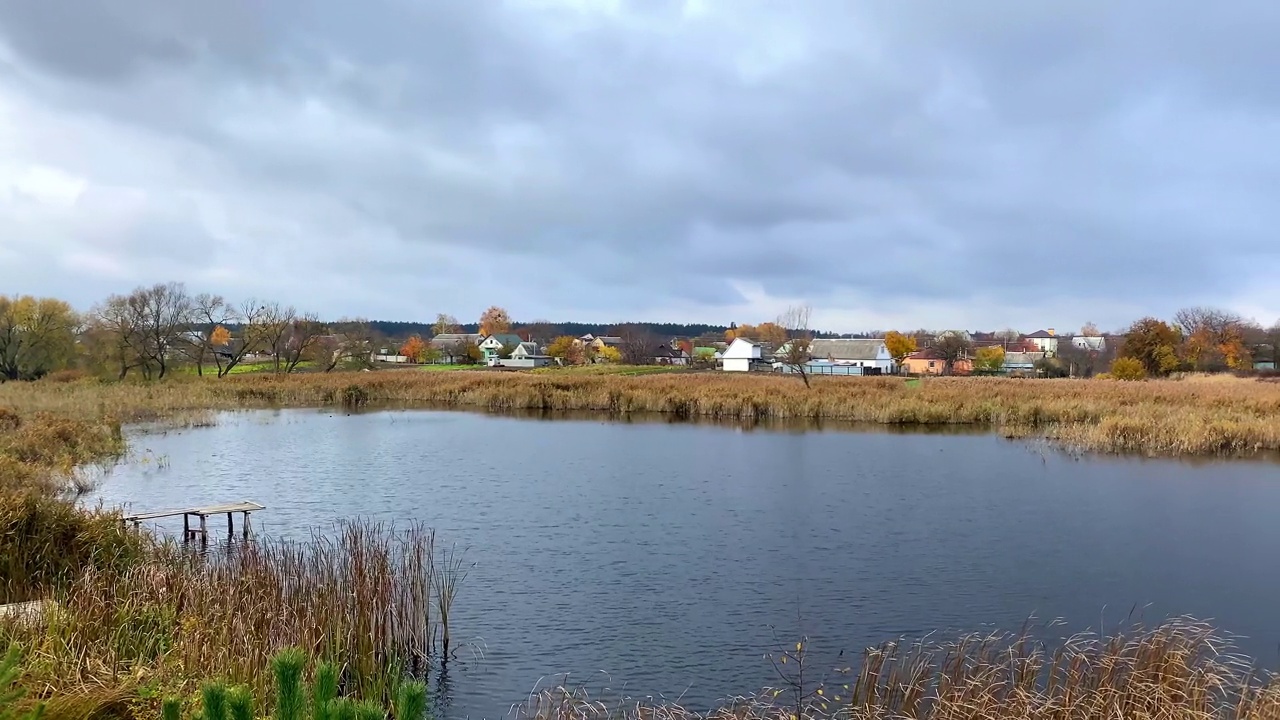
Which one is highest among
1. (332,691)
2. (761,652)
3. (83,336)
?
(83,336)

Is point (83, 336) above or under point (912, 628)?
above

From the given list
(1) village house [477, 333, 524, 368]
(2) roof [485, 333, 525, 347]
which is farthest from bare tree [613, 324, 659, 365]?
(2) roof [485, 333, 525, 347]

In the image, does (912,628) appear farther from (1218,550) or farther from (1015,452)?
(1015,452)

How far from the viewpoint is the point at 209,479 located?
19.4 meters

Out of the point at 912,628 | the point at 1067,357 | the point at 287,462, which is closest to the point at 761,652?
the point at 912,628

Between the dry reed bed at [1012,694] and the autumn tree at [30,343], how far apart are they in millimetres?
51569

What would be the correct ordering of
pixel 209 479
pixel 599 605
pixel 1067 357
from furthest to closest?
pixel 1067 357 < pixel 209 479 < pixel 599 605

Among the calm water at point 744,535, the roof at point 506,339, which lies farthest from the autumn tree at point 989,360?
the calm water at point 744,535

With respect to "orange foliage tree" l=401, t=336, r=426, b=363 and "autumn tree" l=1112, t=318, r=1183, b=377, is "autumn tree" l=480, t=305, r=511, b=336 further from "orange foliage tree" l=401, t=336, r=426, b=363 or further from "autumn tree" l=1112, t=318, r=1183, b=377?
"autumn tree" l=1112, t=318, r=1183, b=377

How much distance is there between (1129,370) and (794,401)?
29.1 m

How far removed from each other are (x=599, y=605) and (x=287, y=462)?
14550 mm

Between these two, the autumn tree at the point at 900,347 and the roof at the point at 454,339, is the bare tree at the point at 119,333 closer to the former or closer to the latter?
the roof at the point at 454,339

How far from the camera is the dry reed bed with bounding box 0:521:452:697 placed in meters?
6.57

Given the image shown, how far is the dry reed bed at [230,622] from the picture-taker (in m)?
6.57
